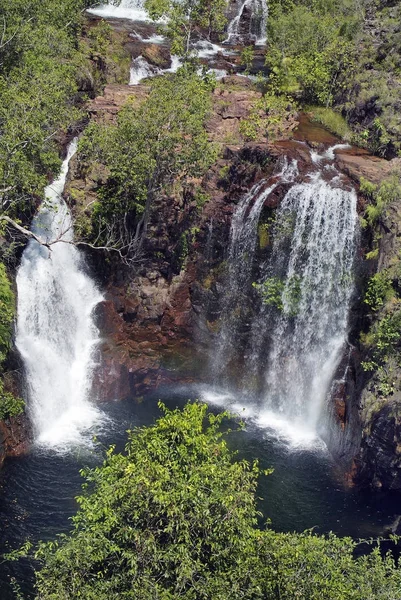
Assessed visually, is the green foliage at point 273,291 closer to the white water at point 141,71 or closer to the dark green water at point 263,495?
the dark green water at point 263,495

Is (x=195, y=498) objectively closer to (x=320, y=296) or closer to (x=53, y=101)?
(x=320, y=296)

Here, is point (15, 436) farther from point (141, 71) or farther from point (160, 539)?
point (141, 71)

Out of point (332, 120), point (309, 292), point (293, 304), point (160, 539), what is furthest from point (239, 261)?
point (160, 539)

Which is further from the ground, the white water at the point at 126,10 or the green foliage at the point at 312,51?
the white water at the point at 126,10

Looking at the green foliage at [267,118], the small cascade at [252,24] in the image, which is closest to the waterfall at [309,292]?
the green foliage at [267,118]

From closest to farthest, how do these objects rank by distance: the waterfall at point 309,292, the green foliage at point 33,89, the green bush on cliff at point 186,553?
the green bush on cliff at point 186,553 → the green foliage at point 33,89 → the waterfall at point 309,292

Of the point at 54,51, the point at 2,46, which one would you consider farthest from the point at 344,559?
the point at 54,51
